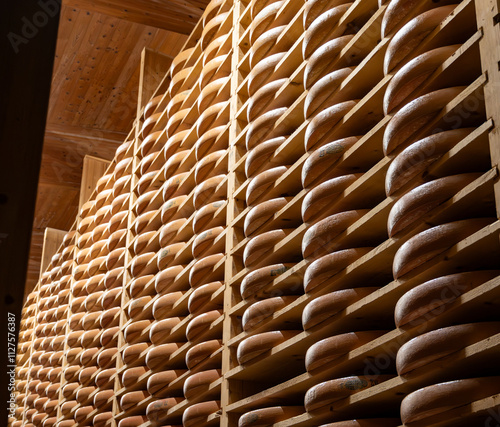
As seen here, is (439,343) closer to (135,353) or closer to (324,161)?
(324,161)

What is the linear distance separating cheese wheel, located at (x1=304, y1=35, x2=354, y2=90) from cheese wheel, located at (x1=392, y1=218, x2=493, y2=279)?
944mm

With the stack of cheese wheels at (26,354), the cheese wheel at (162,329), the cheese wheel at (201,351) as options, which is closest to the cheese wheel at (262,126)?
the cheese wheel at (201,351)

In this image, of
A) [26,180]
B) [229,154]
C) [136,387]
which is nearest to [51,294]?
[136,387]

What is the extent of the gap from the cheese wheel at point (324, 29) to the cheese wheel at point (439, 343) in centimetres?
132

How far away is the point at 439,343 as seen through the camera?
1.99 m

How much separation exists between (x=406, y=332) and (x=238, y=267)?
1.21 m

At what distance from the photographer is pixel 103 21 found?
612 centimetres

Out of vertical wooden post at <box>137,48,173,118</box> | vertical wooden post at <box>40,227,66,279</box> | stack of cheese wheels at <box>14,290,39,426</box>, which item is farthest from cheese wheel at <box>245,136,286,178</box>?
vertical wooden post at <box>40,227,66,279</box>

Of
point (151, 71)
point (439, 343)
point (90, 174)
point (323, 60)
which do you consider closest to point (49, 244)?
point (90, 174)

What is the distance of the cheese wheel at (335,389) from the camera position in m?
2.29

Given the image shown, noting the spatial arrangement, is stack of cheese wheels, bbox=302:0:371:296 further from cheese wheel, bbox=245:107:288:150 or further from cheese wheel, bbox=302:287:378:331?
cheese wheel, bbox=245:107:288:150

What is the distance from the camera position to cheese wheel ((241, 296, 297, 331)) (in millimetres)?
2834

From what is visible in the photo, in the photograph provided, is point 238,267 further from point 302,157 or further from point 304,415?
point 304,415

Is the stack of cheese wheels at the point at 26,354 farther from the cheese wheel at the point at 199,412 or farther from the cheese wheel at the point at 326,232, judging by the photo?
the cheese wheel at the point at 326,232
